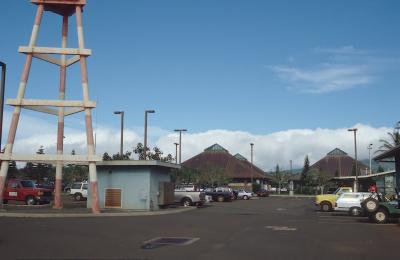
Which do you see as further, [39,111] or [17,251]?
[39,111]

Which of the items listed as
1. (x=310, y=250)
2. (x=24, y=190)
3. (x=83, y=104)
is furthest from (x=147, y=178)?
(x=310, y=250)

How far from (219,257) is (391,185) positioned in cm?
3539

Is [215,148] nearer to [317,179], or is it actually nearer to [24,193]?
[317,179]

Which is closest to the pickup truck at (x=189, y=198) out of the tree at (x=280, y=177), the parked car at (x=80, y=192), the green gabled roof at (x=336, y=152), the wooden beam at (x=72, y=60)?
the parked car at (x=80, y=192)

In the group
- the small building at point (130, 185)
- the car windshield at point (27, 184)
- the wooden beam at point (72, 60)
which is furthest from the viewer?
the car windshield at point (27, 184)

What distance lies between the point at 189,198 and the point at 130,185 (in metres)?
7.51

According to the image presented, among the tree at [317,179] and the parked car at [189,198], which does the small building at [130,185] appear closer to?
the parked car at [189,198]

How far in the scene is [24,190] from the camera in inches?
1439

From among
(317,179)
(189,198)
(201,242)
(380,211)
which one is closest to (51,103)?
(189,198)

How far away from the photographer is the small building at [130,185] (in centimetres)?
3250

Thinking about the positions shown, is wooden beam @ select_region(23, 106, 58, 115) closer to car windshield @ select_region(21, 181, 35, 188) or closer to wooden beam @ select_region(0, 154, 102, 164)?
wooden beam @ select_region(0, 154, 102, 164)

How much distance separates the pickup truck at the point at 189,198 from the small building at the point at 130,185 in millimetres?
5372

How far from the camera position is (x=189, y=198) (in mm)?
39219

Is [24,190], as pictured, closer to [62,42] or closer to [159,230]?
[62,42]
